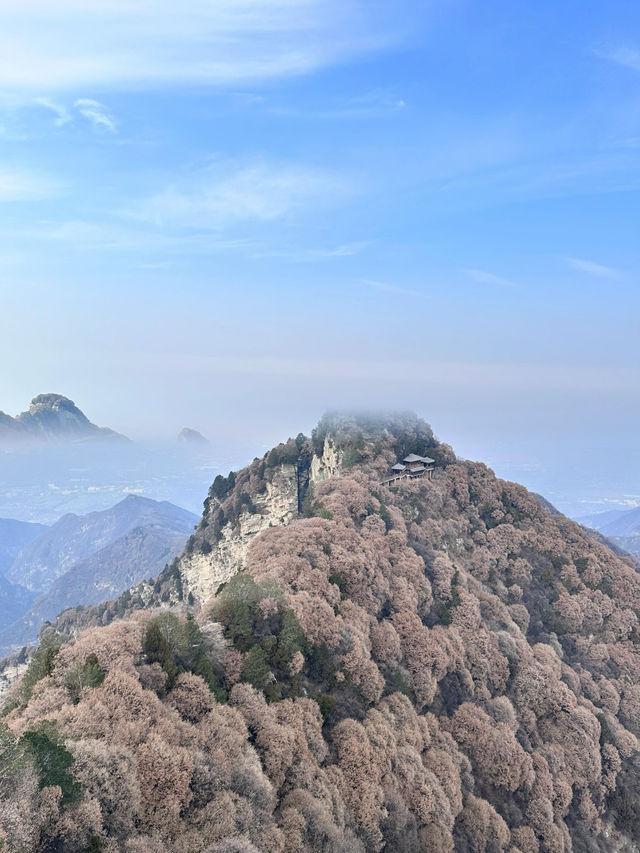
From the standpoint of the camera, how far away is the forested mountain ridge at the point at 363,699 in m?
21.1

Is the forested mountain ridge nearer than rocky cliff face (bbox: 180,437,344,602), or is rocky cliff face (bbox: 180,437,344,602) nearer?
the forested mountain ridge

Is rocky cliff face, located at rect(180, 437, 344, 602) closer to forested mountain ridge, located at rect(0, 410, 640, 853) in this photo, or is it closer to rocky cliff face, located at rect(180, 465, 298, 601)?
rocky cliff face, located at rect(180, 465, 298, 601)

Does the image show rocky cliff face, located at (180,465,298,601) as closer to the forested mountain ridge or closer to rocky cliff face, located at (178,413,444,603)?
rocky cliff face, located at (178,413,444,603)

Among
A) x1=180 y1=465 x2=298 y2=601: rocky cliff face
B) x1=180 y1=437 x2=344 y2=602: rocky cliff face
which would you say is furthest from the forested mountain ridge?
→ x1=180 y1=465 x2=298 y2=601: rocky cliff face

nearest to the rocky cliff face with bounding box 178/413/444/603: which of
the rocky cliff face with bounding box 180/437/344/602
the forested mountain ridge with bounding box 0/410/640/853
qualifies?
the rocky cliff face with bounding box 180/437/344/602

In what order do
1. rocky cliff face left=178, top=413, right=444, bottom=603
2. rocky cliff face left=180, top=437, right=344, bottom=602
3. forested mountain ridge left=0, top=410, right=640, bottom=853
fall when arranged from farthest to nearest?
rocky cliff face left=180, top=437, right=344, bottom=602
rocky cliff face left=178, top=413, right=444, bottom=603
forested mountain ridge left=0, top=410, right=640, bottom=853

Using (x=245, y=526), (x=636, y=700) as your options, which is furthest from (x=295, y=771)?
(x=245, y=526)

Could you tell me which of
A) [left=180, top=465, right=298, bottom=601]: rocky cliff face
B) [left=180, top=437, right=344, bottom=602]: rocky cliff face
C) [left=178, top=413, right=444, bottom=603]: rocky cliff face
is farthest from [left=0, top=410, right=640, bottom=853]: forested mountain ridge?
[left=180, top=465, right=298, bottom=601]: rocky cliff face

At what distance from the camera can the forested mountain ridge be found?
69.3 feet

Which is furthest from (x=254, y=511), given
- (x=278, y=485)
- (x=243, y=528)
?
(x=278, y=485)

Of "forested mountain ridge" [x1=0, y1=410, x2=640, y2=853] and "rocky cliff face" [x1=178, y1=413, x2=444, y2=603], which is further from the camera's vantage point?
"rocky cliff face" [x1=178, y1=413, x2=444, y2=603]

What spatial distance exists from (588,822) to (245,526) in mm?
56779

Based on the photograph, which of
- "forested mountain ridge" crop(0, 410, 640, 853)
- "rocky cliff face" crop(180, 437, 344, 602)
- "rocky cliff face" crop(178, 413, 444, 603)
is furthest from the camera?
"rocky cliff face" crop(180, 437, 344, 602)

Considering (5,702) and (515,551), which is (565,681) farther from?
(5,702)
